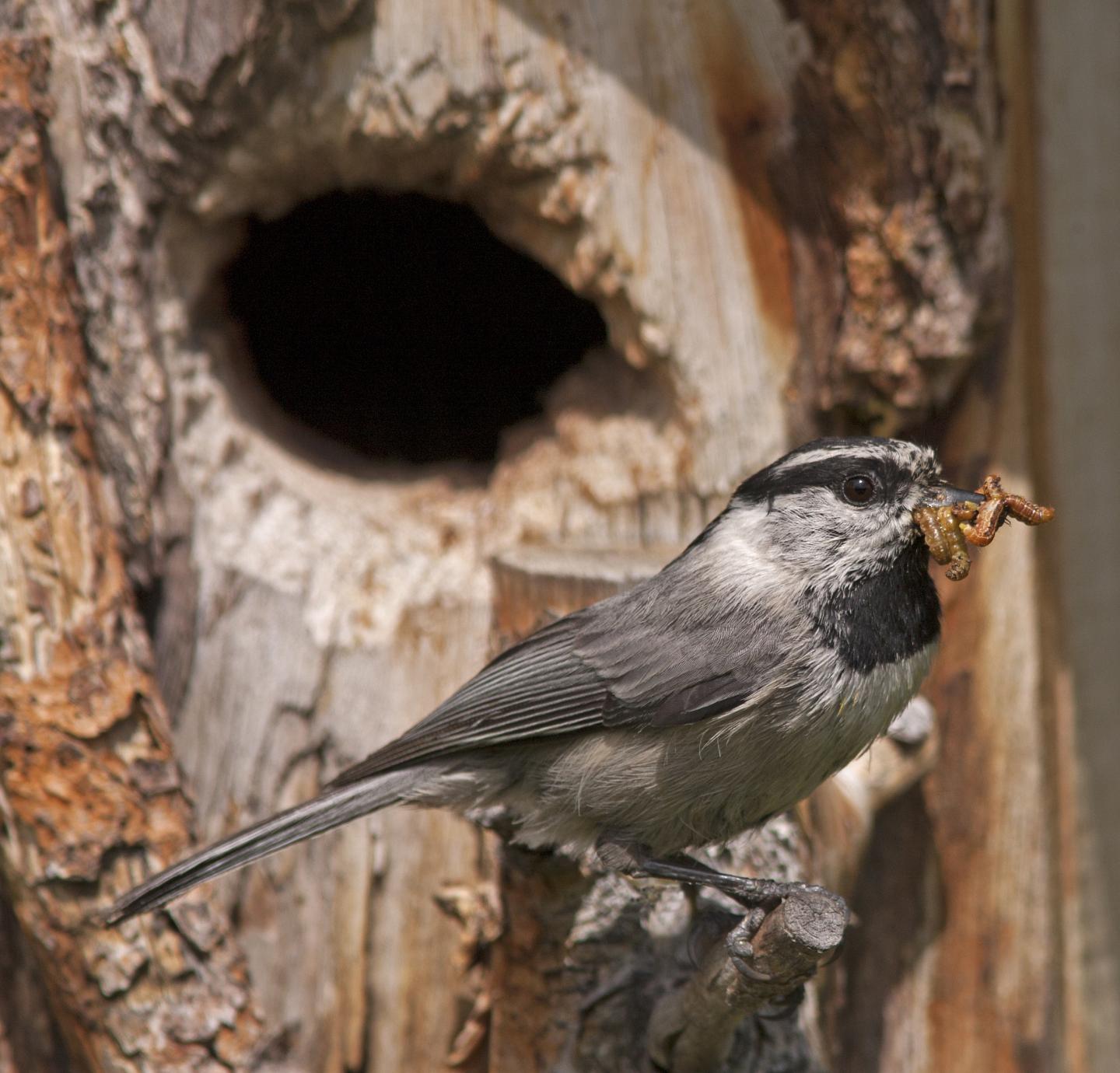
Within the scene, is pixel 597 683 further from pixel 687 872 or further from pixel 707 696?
pixel 687 872

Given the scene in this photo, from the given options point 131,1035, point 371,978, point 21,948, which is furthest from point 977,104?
point 21,948

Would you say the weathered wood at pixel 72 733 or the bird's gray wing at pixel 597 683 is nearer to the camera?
the bird's gray wing at pixel 597 683

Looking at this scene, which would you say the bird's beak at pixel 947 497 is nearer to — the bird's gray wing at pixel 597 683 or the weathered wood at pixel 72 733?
the bird's gray wing at pixel 597 683

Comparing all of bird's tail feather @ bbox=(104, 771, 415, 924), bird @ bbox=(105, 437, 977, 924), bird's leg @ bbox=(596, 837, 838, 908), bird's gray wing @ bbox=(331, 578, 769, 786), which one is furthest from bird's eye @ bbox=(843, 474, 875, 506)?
bird's tail feather @ bbox=(104, 771, 415, 924)

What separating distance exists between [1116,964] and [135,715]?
2197mm

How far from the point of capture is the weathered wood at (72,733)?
90.0 inches

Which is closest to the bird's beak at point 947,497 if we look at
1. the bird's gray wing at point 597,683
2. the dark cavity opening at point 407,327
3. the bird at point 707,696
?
the bird at point 707,696

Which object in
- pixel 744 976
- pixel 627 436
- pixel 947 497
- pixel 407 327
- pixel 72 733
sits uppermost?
pixel 407 327

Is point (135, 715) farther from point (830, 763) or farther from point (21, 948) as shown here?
point (830, 763)

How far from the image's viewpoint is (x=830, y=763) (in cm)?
209

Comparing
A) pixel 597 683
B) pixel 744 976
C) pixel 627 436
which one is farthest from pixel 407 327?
pixel 744 976

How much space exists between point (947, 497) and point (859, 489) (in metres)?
0.14

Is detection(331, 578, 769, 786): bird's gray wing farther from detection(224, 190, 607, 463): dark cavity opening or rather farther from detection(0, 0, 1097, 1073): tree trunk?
detection(224, 190, 607, 463): dark cavity opening

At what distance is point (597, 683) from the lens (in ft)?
7.14
